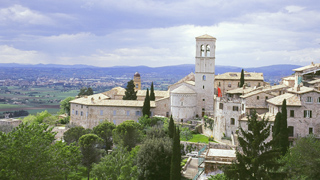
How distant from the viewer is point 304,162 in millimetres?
29969

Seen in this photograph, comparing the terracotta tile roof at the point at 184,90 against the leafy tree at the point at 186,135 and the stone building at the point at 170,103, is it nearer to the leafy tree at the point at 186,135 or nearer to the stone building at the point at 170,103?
the stone building at the point at 170,103

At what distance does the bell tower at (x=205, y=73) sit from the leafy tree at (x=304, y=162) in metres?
25.5

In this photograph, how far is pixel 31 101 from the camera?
175 meters

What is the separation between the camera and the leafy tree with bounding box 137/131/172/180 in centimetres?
3559

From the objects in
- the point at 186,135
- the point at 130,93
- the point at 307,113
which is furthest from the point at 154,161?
the point at 130,93

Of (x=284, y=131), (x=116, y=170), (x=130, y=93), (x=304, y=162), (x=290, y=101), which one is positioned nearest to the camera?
(x=304, y=162)

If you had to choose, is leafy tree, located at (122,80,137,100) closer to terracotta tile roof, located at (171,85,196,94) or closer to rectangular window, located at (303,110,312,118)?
terracotta tile roof, located at (171,85,196,94)

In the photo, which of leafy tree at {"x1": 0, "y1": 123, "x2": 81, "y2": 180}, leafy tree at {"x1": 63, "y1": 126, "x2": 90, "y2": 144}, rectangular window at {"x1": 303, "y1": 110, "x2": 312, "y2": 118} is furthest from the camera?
leafy tree at {"x1": 63, "y1": 126, "x2": 90, "y2": 144}

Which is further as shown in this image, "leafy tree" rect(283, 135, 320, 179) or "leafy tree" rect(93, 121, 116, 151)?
"leafy tree" rect(93, 121, 116, 151)

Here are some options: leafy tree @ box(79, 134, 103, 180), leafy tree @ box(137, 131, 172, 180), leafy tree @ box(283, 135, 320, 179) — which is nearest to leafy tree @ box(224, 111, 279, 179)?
leafy tree @ box(283, 135, 320, 179)

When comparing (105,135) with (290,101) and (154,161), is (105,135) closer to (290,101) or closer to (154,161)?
(154,161)

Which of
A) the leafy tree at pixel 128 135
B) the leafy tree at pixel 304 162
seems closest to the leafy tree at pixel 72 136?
the leafy tree at pixel 128 135

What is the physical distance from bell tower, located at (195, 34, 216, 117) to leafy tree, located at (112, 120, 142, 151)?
1404 cm

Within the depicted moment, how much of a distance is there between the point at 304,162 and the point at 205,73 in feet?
101
